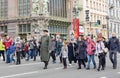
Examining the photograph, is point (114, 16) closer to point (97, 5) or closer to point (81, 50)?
point (97, 5)

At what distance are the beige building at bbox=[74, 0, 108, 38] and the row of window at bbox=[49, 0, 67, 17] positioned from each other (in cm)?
290

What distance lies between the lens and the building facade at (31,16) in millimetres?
58156

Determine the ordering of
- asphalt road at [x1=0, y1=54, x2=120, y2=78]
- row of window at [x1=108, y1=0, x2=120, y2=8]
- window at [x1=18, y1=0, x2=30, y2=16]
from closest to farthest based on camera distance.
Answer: asphalt road at [x1=0, y1=54, x2=120, y2=78], window at [x1=18, y1=0, x2=30, y2=16], row of window at [x1=108, y1=0, x2=120, y2=8]

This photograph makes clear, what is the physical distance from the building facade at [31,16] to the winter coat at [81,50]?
37.6 meters

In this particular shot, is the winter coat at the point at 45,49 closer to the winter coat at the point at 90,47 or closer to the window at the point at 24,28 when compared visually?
the winter coat at the point at 90,47

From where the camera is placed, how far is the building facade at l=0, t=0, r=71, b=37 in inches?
2290

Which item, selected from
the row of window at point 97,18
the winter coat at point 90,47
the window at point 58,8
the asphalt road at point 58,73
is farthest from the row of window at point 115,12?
the asphalt road at point 58,73

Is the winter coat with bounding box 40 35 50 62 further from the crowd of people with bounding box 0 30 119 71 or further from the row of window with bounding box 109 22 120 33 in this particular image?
the row of window with bounding box 109 22 120 33

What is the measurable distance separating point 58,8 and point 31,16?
23.9ft

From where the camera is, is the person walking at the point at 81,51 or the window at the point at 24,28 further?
the window at the point at 24,28

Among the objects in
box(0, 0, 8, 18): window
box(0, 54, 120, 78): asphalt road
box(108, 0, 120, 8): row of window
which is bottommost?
box(0, 54, 120, 78): asphalt road

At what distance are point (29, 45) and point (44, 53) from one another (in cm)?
984

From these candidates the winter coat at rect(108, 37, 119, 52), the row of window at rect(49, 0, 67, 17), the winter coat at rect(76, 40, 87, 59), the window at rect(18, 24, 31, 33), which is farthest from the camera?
the row of window at rect(49, 0, 67, 17)

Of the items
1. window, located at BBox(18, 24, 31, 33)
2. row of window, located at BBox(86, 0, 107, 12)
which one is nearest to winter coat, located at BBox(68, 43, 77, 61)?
window, located at BBox(18, 24, 31, 33)
